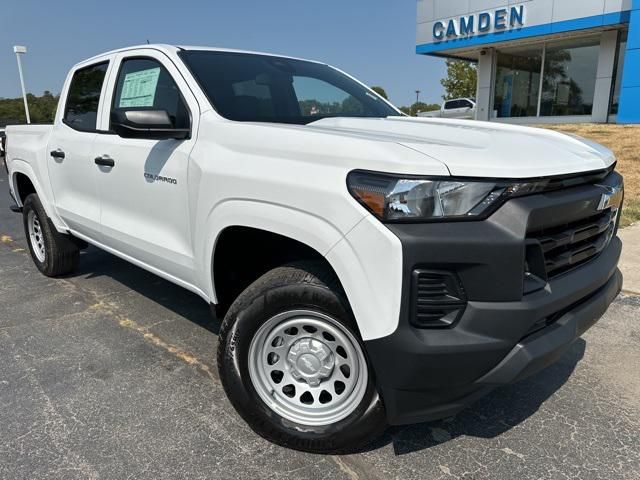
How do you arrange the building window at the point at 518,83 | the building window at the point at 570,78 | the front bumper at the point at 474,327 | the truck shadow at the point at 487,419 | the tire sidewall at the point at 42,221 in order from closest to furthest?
the front bumper at the point at 474,327, the truck shadow at the point at 487,419, the tire sidewall at the point at 42,221, the building window at the point at 570,78, the building window at the point at 518,83

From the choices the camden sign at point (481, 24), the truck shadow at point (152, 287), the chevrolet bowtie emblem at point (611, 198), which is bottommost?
the truck shadow at point (152, 287)

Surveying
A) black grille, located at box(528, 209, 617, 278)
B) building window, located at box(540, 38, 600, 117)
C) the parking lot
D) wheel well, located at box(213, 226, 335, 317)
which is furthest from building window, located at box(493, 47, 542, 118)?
wheel well, located at box(213, 226, 335, 317)

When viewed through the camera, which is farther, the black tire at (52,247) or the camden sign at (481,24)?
the camden sign at (481,24)

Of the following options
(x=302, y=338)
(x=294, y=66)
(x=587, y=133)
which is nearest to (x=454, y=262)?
(x=302, y=338)

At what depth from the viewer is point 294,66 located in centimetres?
371

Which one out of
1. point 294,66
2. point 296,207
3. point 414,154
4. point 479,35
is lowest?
point 296,207

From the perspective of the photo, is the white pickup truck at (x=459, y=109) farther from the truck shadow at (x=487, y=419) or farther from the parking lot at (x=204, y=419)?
the truck shadow at (x=487, y=419)

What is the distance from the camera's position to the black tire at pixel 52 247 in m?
4.75

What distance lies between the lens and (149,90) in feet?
10.8

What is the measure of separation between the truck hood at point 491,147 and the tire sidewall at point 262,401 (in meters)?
0.71

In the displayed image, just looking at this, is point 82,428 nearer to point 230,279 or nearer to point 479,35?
point 230,279

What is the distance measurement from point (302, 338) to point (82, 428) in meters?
1.21

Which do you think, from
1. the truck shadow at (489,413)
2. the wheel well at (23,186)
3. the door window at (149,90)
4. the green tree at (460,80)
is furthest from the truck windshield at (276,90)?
the green tree at (460,80)

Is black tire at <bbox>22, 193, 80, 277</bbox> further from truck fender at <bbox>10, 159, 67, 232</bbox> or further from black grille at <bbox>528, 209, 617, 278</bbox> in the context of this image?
black grille at <bbox>528, 209, 617, 278</bbox>
